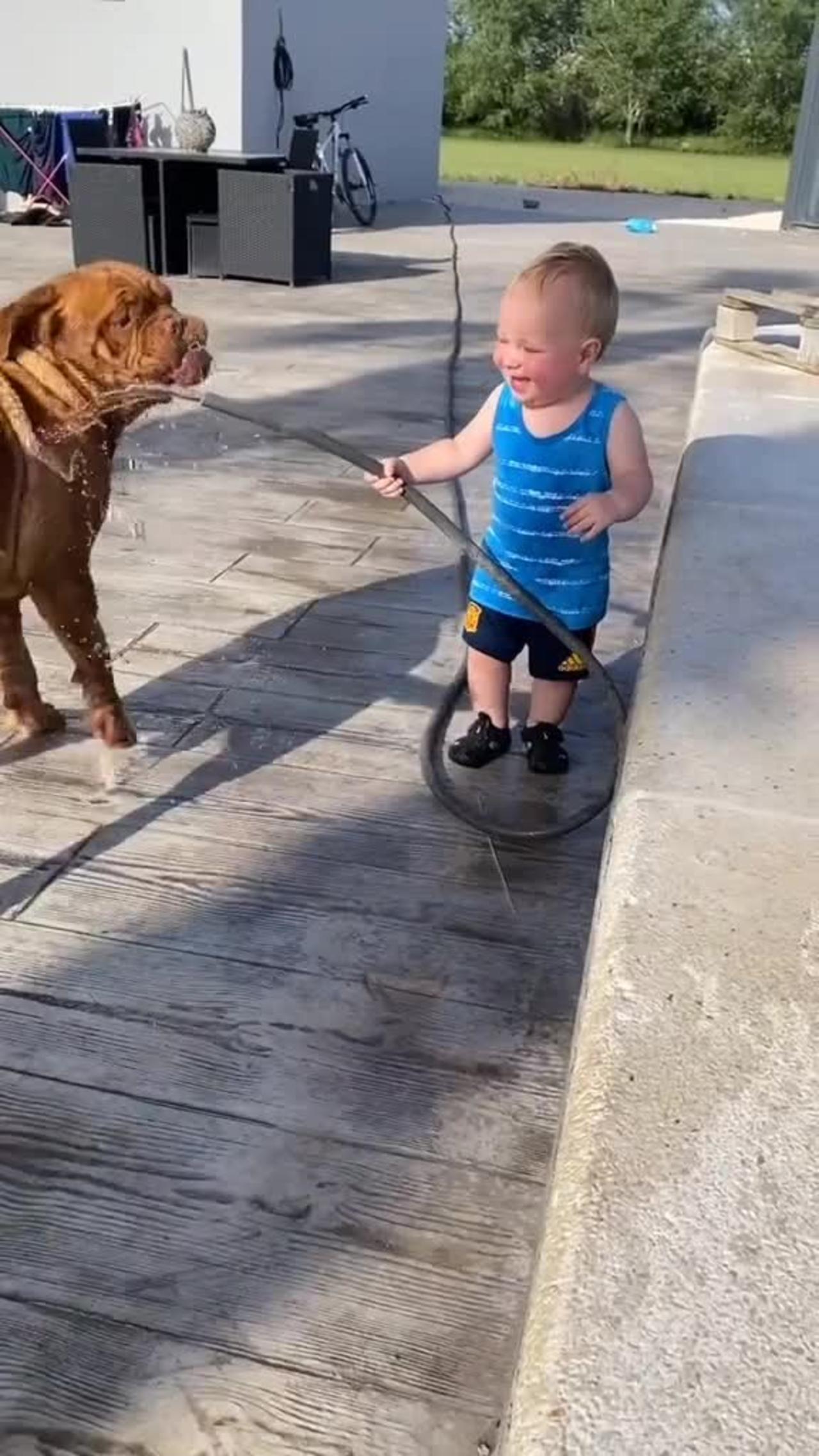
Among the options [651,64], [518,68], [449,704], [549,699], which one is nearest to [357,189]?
[449,704]

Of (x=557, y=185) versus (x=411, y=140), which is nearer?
(x=411, y=140)

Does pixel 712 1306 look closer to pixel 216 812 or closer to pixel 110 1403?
pixel 110 1403

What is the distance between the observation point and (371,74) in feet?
51.9

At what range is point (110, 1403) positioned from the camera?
1.47 m

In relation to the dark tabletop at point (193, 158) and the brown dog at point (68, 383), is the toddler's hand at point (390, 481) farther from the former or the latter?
the dark tabletop at point (193, 158)

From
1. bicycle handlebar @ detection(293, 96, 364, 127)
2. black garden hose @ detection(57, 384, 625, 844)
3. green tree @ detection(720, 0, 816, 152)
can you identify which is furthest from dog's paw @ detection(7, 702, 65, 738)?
green tree @ detection(720, 0, 816, 152)

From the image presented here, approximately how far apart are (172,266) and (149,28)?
488 centimetres

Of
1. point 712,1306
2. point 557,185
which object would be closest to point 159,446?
point 712,1306

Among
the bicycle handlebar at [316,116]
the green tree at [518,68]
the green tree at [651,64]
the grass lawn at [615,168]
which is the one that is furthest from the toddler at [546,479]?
the green tree at [518,68]

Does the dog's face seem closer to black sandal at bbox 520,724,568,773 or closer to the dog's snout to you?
the dog's snout

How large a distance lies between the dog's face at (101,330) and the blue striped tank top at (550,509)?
0.68 meters

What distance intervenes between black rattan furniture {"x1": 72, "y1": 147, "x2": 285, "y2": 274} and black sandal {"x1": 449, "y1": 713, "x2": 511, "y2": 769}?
6946mm

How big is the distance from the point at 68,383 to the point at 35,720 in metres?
0.79

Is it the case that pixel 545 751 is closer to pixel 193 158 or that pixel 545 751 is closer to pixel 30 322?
pixel 30 322
